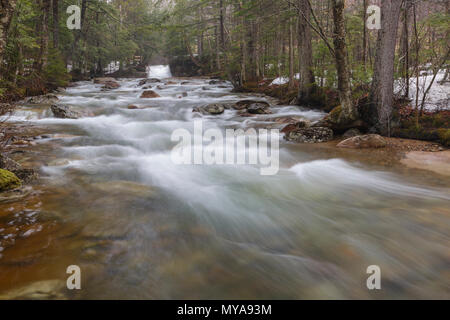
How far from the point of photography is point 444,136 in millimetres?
5926

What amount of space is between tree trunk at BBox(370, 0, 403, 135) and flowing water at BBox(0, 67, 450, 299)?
225 cm

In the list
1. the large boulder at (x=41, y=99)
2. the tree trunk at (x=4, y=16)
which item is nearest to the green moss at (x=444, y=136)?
the tree trunk at (x=4, y=16)

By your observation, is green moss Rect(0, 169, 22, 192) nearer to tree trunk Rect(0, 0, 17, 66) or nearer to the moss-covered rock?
tree trunk Rect(0, 0, 17, 66)

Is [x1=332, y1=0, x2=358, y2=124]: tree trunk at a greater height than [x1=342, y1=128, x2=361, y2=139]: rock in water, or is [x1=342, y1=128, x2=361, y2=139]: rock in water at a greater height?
[x1=332, y1=0, x2=358, y2=124]: tree trunk

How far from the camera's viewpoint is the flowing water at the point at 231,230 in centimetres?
213

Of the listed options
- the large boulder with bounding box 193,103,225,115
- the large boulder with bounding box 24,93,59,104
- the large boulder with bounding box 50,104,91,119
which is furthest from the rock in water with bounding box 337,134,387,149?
the large boulder with bounding box 24,93,59,104

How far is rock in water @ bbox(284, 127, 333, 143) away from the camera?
23.9 feet

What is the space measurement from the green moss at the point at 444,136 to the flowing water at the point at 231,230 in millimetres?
1978

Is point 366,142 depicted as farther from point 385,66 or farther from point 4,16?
point 4,16

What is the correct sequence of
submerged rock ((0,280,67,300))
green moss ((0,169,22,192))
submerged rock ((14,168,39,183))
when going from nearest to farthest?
1. submerged rock ((0,280,67,300))
2. green moss ((0,169,22,192))
3. submerged rock ((14,168,39,183))

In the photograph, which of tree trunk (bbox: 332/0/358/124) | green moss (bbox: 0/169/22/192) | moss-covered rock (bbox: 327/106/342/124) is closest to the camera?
green moss (bbox: 0/169/22/192)
